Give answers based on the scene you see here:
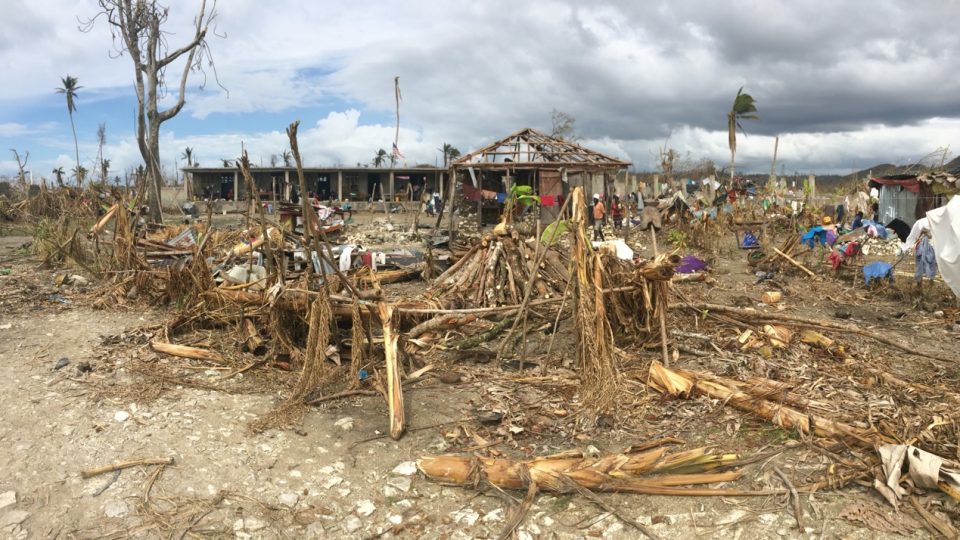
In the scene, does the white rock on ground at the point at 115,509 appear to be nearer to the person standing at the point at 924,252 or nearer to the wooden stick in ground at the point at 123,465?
the wooden stick in ground at the point at 123,465

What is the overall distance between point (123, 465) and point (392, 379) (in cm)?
171

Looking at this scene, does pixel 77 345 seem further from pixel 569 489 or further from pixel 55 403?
pixel 569 489

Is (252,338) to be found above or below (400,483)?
above

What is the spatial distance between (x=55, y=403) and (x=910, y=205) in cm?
1907

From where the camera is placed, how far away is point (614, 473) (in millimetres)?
3498

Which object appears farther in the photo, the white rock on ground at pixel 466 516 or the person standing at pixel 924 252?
the person standing at pixel 924 252

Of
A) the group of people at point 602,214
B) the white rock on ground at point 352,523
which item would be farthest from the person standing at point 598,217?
the white rock on ground at point 352,523

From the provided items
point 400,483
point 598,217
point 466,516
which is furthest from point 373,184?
→ point 466,516

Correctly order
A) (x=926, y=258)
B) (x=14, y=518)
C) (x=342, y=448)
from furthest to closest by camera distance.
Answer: (x=926, y=258), (x=342, y=448), (x=14, y=518)

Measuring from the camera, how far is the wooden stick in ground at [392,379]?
4.19 meters

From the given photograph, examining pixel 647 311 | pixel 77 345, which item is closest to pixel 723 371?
pixel 647 311

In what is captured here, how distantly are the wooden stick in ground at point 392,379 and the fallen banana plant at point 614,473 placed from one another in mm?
584

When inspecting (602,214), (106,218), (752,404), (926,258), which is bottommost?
(752,404)

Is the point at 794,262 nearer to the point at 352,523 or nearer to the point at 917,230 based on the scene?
the point at 917,230
